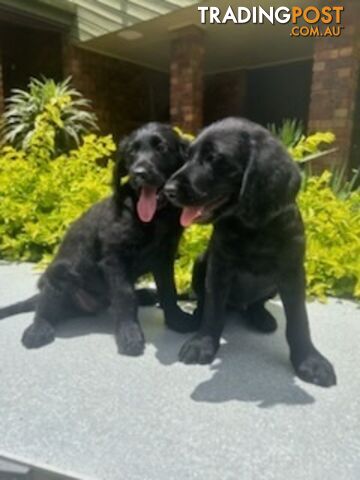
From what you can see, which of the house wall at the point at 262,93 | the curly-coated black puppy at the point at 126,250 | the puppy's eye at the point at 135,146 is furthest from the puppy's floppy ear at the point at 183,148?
the house wall at the point at 262,93

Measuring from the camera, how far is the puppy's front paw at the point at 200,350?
1.98 m

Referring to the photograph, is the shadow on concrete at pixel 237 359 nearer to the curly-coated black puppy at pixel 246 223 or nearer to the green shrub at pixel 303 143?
the curly-coated black puppy at pixel 246 223

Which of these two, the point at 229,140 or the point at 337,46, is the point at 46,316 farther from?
the point at 337,46

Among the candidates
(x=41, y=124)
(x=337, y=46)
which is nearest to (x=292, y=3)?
(x=337, y=46)

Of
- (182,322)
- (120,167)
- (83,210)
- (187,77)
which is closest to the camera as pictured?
(120,167)

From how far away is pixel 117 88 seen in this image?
902 cm

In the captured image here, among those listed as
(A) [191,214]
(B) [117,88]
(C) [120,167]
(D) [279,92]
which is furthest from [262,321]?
(D) [279,92]

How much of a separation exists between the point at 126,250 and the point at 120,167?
0.43 metres

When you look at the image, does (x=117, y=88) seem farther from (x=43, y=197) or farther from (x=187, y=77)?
(x=43, y=197)

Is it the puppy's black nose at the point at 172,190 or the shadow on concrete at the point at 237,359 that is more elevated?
the puppy's black nose at the point at 172,190

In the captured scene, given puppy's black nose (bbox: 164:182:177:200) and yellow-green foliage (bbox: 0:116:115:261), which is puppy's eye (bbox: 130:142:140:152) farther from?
yellow-green foliage (bbox: 0:116:115:261)

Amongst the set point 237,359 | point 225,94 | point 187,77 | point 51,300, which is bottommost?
point 237,359

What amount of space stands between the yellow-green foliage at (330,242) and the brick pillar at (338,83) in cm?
206

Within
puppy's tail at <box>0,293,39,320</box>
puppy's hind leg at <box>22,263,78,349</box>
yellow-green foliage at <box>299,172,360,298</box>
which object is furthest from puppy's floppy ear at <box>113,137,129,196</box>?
yellow-green foliage at <box>299,172,360,298</box>
